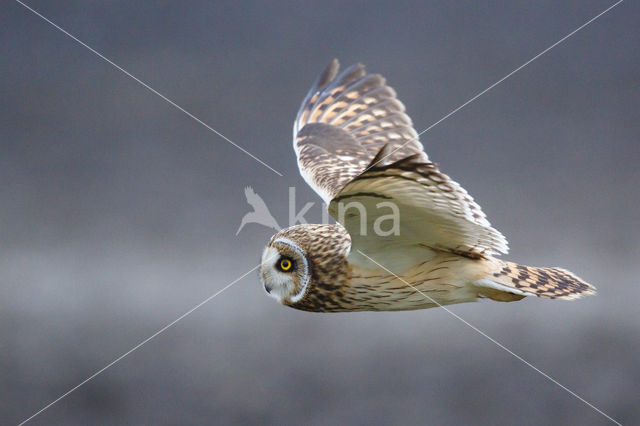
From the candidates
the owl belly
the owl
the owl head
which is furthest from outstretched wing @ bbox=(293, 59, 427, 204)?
the owl belly

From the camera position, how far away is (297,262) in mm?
1636

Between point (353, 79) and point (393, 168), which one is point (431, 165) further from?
point (353, 79)

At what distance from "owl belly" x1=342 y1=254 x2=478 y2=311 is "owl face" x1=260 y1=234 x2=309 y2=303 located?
12 cm

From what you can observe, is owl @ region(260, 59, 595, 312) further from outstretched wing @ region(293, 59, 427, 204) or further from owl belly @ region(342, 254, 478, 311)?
outstretched wing @ region(293, 59, 427, 204)

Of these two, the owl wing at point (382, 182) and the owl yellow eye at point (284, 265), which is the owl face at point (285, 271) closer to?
the owl yellow eye at point (284, 265)

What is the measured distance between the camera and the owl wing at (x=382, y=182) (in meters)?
1.27

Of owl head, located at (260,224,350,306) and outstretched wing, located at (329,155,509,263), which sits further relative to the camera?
owl head, located at (260,224,350,306)

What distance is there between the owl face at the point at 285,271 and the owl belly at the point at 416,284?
118 mm

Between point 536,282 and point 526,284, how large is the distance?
0.04 meters

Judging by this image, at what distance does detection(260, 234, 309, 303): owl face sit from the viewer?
163 cm

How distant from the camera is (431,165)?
120 cm

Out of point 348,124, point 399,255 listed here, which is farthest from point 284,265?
point 348,124

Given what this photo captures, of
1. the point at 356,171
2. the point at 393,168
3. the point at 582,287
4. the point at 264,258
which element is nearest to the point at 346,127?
the point at 356,171

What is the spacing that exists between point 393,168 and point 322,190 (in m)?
0.78
